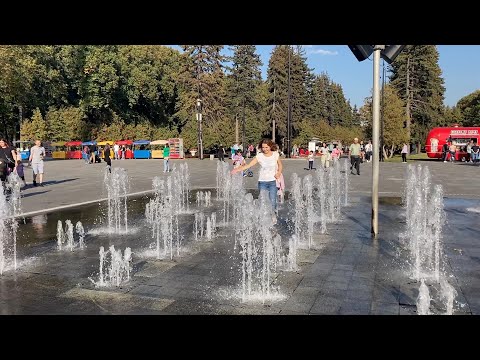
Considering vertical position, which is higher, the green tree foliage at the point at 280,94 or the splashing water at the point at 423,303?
the green tree foliage at the point at 280,94

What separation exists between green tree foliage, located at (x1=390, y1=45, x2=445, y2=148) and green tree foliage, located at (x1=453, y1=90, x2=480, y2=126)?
10.7 meters

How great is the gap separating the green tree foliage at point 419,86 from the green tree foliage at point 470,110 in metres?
10.7

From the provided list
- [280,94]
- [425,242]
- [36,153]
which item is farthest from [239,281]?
[280,94]

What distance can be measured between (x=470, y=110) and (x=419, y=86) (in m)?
17.1

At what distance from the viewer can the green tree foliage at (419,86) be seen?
5603 cm

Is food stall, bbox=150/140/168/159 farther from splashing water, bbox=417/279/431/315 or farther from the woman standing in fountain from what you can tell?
splashing water, bbox=417/279/431/315

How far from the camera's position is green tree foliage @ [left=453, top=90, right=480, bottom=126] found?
213 ft

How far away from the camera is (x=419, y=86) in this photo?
57.2 meters

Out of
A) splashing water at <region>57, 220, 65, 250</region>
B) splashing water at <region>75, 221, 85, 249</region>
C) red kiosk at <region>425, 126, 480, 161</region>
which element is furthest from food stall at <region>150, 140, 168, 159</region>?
splashing water at <region>57, 220, 65, 250</region>

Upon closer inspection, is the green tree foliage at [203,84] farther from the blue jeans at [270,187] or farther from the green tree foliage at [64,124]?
the blue jeans at [270,187]

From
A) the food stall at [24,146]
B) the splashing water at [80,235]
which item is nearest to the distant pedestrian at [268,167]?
the splashing water at [80,235]

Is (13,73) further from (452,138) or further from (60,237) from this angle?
(452,138)
